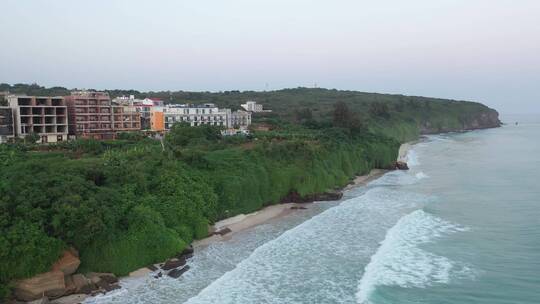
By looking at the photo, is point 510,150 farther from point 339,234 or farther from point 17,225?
point 17,225

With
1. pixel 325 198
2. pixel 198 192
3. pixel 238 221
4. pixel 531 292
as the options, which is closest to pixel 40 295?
pixel 198 192

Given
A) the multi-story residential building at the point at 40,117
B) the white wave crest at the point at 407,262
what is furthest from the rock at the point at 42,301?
the multi-story residential building at the point at 40,117

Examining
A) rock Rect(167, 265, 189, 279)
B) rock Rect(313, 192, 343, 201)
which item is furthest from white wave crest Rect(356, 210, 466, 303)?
rock Rect(313, 192, 343, 201)

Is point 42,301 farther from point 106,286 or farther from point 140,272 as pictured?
point 140,272

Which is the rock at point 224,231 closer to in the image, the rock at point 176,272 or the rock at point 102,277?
the rock at point 176,272

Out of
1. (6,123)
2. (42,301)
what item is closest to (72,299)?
(42,301)
